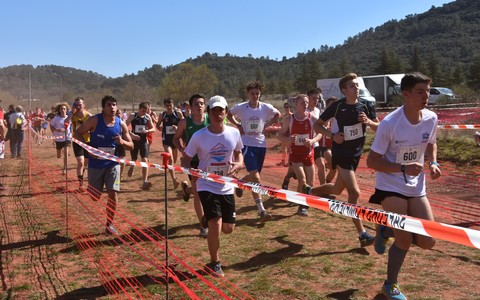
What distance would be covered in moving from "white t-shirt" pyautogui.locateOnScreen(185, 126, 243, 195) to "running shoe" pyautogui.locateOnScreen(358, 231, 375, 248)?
5.79 feet

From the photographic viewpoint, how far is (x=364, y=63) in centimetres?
13500

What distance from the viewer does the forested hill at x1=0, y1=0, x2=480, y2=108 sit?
78.1 m

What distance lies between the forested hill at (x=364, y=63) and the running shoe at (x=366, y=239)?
63.9m

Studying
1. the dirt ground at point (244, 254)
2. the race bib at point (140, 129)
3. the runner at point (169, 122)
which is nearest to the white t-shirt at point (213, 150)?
the dirt ground at point (244, 254)

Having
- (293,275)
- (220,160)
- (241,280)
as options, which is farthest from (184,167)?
(293,275)

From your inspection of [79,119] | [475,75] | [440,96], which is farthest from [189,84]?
[79,119]

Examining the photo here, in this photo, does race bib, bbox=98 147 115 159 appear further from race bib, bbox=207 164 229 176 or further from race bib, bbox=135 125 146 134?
race bib, bbox=135 125 146 134

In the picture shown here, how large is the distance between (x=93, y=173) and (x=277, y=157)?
35.2ft

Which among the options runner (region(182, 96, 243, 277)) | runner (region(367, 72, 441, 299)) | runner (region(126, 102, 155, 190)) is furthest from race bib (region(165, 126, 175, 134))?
runner (region(367, 72, 441, 299))

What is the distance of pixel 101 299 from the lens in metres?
4.16

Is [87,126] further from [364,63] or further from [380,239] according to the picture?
[364,63]

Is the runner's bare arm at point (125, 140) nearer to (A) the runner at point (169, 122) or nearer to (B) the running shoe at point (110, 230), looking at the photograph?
(B) the running shoe at point (110, 230)

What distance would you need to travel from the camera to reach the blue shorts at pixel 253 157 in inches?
263

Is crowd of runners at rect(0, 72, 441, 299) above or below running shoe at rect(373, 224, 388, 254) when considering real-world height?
above
